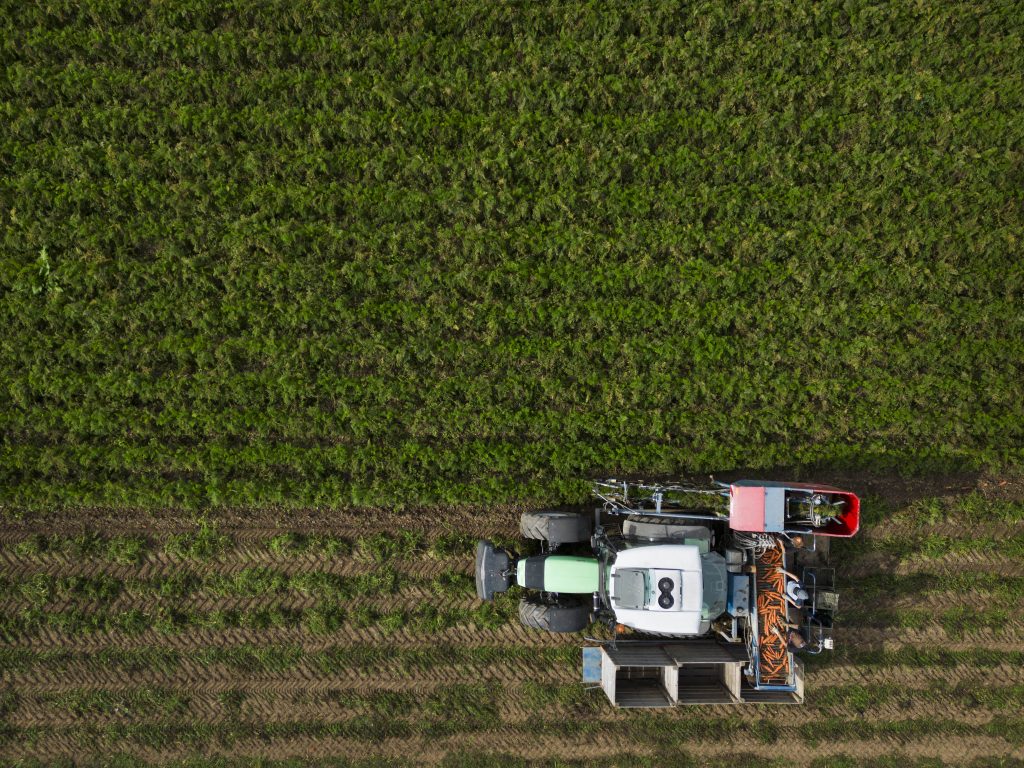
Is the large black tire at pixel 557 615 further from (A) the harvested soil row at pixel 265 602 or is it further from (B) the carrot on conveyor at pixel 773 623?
(B) the carrot on conveyor at pixel 773 623

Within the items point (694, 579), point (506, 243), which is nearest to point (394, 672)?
point (694, 579)

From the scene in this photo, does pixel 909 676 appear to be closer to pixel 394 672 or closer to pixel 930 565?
A: pixel 930 565

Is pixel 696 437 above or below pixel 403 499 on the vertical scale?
above

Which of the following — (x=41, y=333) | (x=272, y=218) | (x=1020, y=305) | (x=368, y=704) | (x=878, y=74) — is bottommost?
(x=368, y=704)

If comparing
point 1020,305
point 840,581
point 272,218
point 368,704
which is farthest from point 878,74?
point 368,704

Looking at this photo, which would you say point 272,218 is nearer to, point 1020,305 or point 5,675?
point 5,675

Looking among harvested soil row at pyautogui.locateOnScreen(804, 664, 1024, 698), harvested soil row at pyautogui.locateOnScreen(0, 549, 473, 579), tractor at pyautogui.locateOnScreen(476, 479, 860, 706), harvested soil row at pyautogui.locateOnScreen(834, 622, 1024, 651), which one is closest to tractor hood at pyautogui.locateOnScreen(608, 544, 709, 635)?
tractor at pyautogui.locateOnScreen(476, 479, 860, 706)

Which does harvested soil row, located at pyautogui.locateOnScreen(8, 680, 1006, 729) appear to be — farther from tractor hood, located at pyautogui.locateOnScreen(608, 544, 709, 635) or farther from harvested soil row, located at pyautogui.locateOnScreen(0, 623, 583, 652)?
tractor hood, located at pyautogui.locateOnScreen(608, 544, 709, 635)
